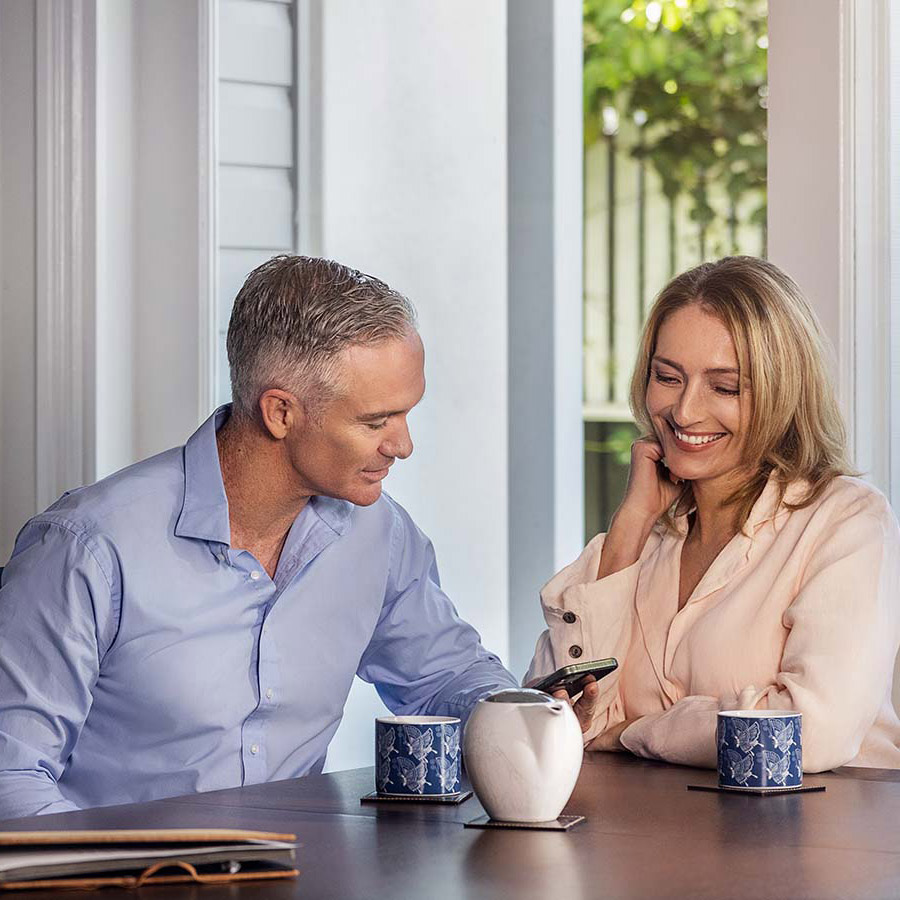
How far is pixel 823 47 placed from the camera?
225 cm

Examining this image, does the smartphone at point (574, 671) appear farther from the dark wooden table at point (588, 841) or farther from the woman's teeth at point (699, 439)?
the woman's teeth at point (699, 439)

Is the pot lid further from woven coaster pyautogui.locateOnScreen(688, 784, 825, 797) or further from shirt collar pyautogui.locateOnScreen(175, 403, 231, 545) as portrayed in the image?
shirt collar pyautogui.locateOnScreen(175, 403, 231, 545)

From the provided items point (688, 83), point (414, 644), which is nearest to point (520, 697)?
point (414, 644)

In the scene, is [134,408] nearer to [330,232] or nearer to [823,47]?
[330,232]

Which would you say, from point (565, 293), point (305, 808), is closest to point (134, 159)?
point (565, 293)

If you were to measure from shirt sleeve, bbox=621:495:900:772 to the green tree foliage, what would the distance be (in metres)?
4.11

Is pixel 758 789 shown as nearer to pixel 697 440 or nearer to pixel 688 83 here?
pixel 697 440

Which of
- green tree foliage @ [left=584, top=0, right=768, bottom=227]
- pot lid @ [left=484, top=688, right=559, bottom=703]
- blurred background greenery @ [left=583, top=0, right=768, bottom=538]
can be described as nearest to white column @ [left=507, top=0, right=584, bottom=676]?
pot lid @ [left=484, top=688, right=559, bottom=703]

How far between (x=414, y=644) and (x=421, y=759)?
659 mm

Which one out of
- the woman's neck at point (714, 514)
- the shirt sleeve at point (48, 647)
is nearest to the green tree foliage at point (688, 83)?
the woman's neck at point (714, 514)

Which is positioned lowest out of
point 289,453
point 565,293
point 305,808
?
point 305,808

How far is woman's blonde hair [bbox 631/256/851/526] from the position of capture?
214cm

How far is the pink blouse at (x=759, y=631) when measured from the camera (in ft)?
6.24

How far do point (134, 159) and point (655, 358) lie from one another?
3.99 feet
